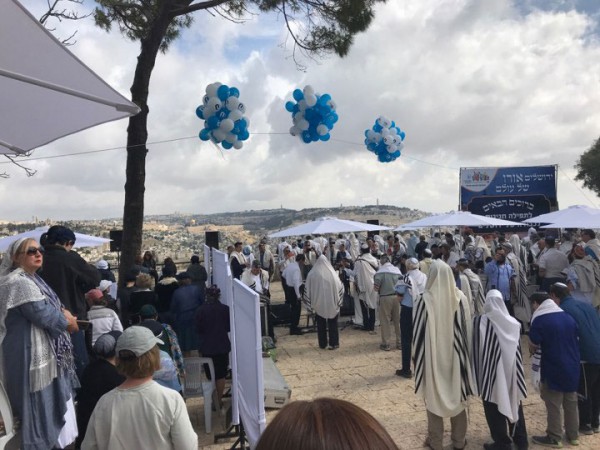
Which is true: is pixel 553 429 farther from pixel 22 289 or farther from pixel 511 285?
pixel 22 289

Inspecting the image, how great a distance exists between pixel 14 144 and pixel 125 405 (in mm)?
2811

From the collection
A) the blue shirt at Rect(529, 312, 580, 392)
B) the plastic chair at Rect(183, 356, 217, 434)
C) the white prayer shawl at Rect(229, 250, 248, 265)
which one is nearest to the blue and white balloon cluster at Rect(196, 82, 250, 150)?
the plastic chair at Rect(183, 356, 217, 434)

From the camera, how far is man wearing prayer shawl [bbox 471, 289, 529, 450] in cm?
416

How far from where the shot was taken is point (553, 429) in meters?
4.57

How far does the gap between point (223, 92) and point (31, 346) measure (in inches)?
231

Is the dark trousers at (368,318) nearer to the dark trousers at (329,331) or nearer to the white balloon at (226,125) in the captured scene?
the dark trousers at (329,331)

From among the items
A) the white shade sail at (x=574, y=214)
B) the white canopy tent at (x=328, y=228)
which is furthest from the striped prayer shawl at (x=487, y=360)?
the white shade sail at (x=574, y=214)

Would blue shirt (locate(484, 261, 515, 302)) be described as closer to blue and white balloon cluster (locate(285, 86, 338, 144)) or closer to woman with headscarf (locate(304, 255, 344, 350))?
woman with headscarf (locate(304, 255, 344, 350))

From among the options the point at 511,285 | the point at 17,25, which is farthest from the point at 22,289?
the point at 511,285

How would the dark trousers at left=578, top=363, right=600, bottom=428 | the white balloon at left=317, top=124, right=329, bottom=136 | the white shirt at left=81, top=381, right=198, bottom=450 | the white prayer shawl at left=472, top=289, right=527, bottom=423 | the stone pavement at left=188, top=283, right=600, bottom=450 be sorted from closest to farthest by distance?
the white shirt at left=81, top=381, right=198, bottom=450 < the white prayer shawl at left=472, top=289, right=527, bottom=423 < the dark trousers at left=578, top=363, right=600, bottom=428 < the stone pavement at left=188, top=283, right=600, bottom=450 < the white balloon at left=317, top=124, right=329, bottom=136

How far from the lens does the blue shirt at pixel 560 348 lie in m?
4.32

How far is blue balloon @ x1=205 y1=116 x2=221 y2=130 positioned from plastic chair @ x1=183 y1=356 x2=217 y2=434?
4.27 meters

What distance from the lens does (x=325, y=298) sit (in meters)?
8.32

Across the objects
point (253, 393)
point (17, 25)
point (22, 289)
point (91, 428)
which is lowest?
point (253, 393)
